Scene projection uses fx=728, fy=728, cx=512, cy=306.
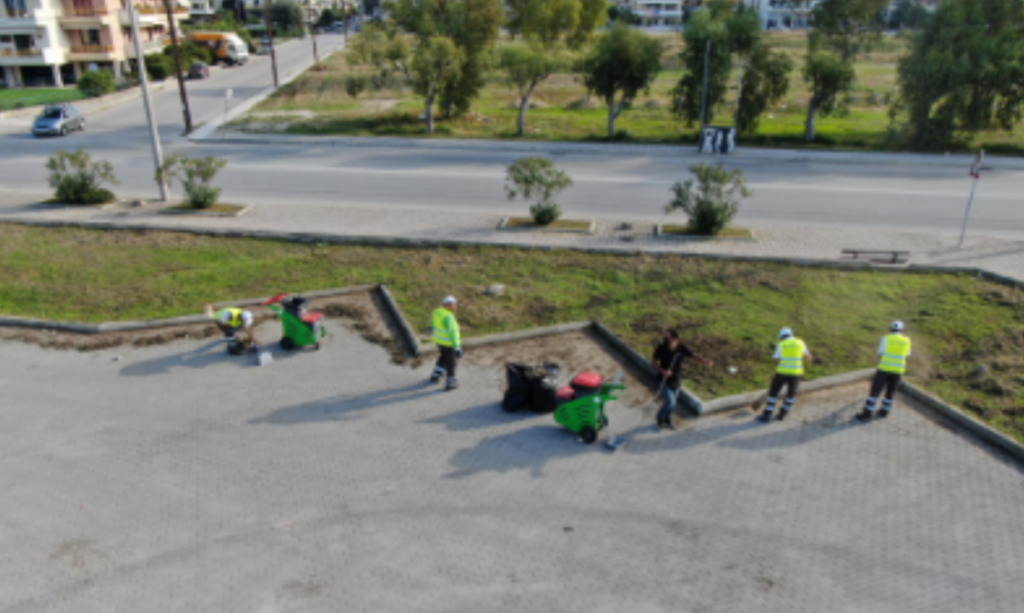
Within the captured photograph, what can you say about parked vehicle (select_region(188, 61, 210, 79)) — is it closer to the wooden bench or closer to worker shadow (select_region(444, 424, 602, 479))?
the wooden bench

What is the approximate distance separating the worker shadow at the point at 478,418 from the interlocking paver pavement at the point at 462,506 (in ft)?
0.11

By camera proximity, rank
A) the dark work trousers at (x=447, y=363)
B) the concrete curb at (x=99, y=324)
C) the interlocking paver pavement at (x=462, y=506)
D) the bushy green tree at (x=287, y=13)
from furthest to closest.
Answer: the bushy green tree at (x=287, y=13) < the concrete curb at (x=99, y=324) < the dark work trousers at (x=447, y=363) < the interlocking paver pavement at (x=462, y=506)

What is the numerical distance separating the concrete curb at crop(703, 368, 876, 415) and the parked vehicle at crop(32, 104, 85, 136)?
33.2 m

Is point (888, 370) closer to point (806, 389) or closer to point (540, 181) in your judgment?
point (806, 389)

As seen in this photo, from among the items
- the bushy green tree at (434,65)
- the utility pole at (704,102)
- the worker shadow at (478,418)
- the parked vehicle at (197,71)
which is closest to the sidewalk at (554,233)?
the worker shadow at (478,418)

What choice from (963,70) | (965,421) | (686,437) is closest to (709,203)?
(965,421)

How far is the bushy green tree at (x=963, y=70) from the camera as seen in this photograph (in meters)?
27.5

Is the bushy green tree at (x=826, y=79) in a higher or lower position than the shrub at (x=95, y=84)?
higher

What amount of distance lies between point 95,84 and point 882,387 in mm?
46915

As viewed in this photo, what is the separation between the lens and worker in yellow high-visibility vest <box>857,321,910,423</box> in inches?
394

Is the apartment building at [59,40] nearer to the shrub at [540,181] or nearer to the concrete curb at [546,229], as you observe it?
the shrub at [540,181]

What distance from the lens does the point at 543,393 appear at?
33.9ft

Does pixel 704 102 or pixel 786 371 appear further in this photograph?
pixel 704 102

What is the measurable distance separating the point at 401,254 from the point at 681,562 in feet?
36.1
